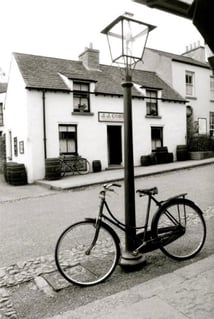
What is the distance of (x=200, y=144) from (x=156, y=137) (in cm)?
318

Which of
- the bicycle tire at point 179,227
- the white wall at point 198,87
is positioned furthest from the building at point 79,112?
the bicycle tire at point 179,227

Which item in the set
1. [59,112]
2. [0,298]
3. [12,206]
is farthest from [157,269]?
[59,112]

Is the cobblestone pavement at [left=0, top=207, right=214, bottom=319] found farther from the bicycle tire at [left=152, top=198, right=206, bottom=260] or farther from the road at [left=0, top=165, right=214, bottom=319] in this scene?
the bicycle tire at [left=152, top=198, right=206, bottom=260]

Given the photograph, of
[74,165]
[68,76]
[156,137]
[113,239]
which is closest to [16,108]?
[68,76]

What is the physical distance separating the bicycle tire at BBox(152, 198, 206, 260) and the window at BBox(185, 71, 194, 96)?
18.7 meters

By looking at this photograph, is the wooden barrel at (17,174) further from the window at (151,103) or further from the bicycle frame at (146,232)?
the bicycle frame at (146,232)

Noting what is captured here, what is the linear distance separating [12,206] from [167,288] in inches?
275

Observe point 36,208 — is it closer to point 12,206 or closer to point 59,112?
point 12,206

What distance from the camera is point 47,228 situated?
6.21 m

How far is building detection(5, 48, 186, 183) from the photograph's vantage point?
14.4 m

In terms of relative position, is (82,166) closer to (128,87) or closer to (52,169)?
(52,169)

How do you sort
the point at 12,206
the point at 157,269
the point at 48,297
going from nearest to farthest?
the point at 48,297 < the point at 157,269 < the point at 12,206

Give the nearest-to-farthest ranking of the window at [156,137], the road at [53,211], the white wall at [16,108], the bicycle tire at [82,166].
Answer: the road at [53,211] < the white wall at [16,108] < the bicycle tire at [82,166] < the window at [156,137]

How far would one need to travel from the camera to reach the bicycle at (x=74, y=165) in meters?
14.8
